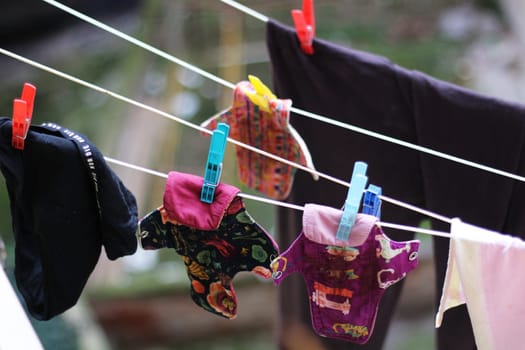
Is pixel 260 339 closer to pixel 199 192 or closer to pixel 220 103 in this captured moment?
pixel 220 103

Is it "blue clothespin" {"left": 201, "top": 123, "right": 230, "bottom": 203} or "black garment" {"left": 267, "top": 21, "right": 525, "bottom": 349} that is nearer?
"blue clothespin" {"left": 201, "top": 123, "right": 230, "bottom": 203}

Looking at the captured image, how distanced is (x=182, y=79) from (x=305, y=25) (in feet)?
5.45

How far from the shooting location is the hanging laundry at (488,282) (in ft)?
2.16

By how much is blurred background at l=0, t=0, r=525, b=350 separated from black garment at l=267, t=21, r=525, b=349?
871 millimetres

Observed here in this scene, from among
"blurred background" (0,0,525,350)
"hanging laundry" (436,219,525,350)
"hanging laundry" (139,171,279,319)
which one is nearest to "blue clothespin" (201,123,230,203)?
"hanging laundry" (139,171,279,319)

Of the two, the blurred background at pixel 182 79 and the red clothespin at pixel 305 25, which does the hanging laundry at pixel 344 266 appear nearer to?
the red clothespin at pixel 305 25

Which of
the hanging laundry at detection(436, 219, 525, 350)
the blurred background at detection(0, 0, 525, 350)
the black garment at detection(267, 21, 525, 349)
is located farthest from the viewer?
the blurred background at detection(0, 0, 525, 350)

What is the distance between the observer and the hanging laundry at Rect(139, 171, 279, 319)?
2.35 ft

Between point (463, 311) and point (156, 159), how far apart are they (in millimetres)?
1437

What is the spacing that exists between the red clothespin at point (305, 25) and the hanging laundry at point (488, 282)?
331mm

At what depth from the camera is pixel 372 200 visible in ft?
2.30

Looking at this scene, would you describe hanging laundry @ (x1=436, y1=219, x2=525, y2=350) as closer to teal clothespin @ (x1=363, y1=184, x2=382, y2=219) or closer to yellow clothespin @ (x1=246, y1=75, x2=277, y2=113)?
teal clothespin @ (x1=363, y1=184, x2=382, y2=219)

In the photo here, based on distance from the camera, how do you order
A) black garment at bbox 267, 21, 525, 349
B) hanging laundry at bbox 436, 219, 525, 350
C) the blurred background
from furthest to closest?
1. the blurred background
2. black garment at bbox 267, 21, 525, 349
3. hanging laundry at bbox 436, 219, 525, 350

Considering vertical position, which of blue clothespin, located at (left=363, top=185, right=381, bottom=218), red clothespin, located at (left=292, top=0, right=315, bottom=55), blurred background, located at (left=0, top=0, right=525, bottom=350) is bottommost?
blurred background, located at (left=0, top=0, right=525, bottom=350)
